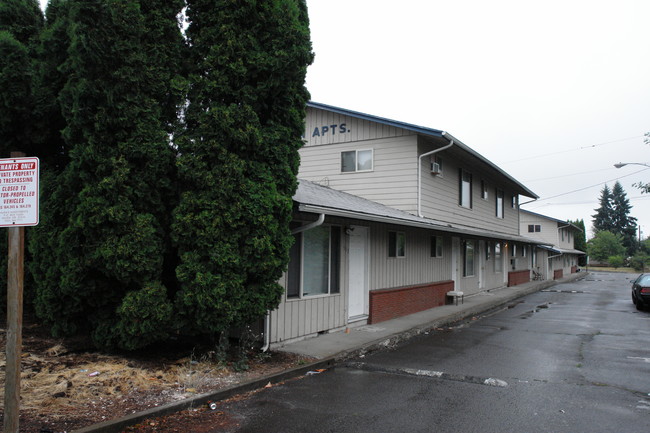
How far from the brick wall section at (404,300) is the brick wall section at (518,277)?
37.5ft

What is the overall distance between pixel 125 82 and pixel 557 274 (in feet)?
142

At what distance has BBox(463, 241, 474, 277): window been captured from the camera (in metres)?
19.2

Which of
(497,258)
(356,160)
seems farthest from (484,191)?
(356,160)

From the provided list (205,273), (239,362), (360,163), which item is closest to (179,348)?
(239,362)

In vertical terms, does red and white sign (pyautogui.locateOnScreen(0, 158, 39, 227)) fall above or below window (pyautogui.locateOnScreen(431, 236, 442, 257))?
above

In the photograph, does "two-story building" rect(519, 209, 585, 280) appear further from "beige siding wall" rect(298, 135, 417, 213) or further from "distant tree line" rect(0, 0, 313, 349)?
"distant tree line" rect(0, 0, 313, 349)

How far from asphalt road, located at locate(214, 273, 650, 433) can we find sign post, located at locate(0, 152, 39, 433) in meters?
2.38

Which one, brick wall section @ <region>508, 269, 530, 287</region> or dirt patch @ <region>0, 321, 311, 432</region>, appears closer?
dirt patch @ <region>0, 321, 311, 432</region>

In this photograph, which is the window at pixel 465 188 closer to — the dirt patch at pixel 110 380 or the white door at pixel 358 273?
the white door at pixel 358 273

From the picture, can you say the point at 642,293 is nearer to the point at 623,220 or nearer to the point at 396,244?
the point at 396,244

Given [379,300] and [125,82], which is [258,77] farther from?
[379,300]

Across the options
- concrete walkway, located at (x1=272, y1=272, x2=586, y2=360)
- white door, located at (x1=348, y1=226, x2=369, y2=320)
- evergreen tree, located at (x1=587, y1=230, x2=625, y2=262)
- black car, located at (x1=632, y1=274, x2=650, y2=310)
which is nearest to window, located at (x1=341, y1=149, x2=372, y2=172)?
white door, located at (x1=348, y1=226, x2=369, y2=320)

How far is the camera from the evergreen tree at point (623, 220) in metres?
90.5

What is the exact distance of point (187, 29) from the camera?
718cm
